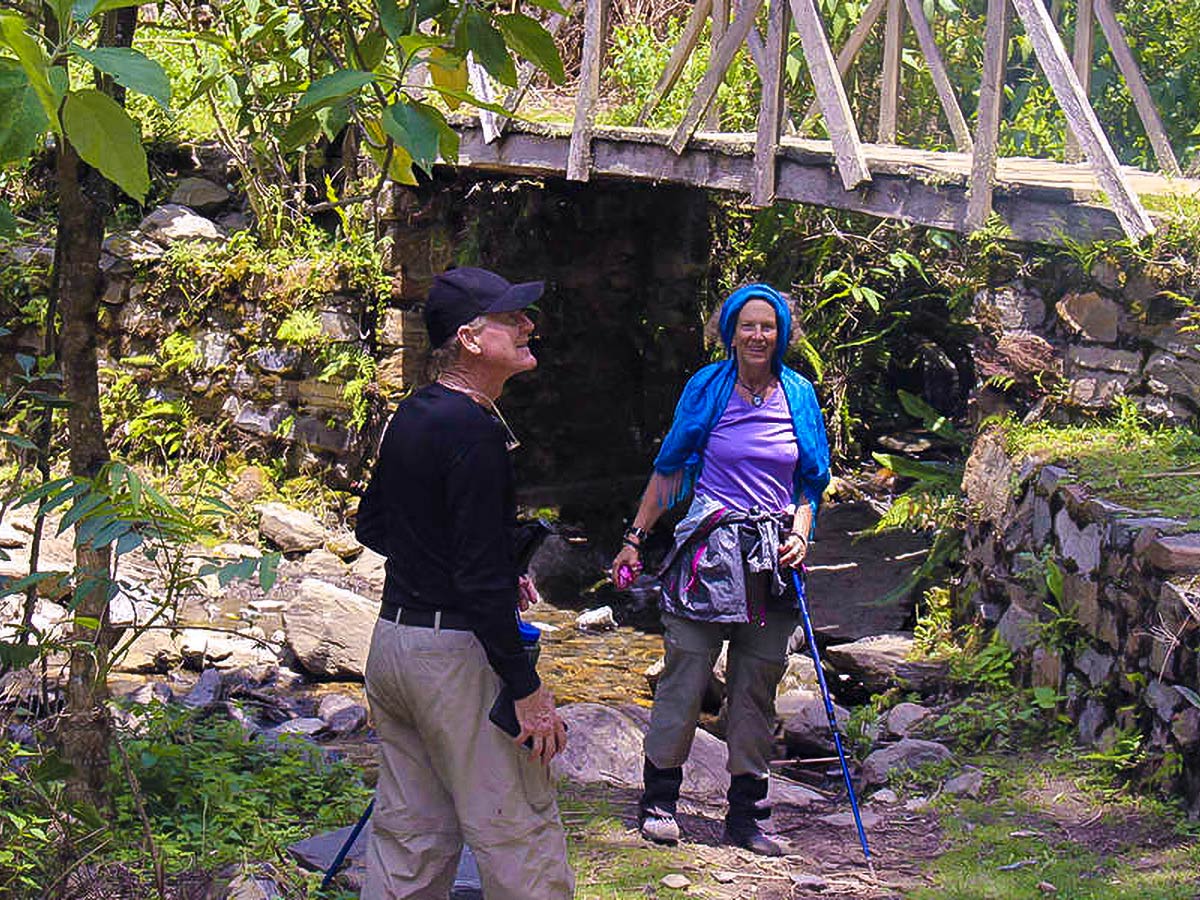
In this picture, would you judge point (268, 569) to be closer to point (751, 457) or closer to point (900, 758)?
point (751, 457)

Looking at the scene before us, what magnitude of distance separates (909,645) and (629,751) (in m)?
2.11

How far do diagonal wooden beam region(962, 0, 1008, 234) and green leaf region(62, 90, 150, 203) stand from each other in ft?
16.0

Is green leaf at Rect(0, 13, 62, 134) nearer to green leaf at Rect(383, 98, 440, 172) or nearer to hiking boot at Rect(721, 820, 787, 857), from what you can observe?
green leaf at Rect(383, 98, 440, 172)

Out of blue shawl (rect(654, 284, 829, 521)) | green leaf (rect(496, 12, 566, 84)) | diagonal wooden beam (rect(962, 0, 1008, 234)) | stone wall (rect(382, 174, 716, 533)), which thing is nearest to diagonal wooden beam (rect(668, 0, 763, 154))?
diagonal wooden beam (rect(962, 0, 1008, 234))

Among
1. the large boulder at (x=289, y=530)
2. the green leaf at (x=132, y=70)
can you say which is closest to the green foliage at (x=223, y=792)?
the green leaf at (x=132, y=70)

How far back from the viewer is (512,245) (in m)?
11.5

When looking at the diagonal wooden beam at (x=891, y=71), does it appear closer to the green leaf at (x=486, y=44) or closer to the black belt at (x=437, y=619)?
the green leaf at (x=486, y=44)

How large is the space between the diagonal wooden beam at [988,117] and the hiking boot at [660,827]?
315 centimetres

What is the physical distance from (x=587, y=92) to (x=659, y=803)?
4828mm

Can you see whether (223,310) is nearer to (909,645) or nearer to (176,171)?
(176,171)

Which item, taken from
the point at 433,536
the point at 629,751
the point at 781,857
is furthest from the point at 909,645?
the point at 433,536

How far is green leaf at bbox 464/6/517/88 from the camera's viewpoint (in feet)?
9.55

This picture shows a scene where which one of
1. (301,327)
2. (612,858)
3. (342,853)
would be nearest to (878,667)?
(612,858)

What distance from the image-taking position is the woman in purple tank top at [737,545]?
4590 millimetres
